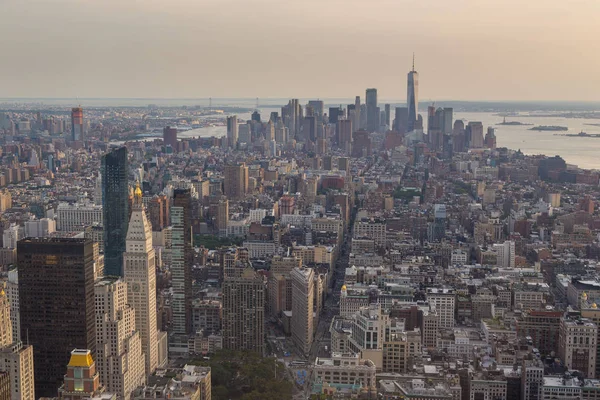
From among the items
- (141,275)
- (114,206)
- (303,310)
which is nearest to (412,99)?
(114,206)

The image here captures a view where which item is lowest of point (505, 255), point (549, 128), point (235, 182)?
point (505, 255)

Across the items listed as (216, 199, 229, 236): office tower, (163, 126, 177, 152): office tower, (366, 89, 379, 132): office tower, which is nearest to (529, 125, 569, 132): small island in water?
(366, 89, 379, 132): office tower

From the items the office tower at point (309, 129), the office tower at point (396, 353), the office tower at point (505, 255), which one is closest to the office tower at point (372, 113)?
the office tower at point (309, 129)

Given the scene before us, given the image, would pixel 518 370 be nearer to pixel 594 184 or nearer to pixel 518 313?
pixel 518 313

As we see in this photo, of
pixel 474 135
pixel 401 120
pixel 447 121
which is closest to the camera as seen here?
pixel 474 135

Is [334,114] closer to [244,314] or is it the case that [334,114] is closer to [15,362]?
[244,314]

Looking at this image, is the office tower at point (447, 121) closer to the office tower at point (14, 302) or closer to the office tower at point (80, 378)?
the office tower at point (14, 302)

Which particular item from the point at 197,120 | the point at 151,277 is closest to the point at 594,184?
Result: the point at 151,277
